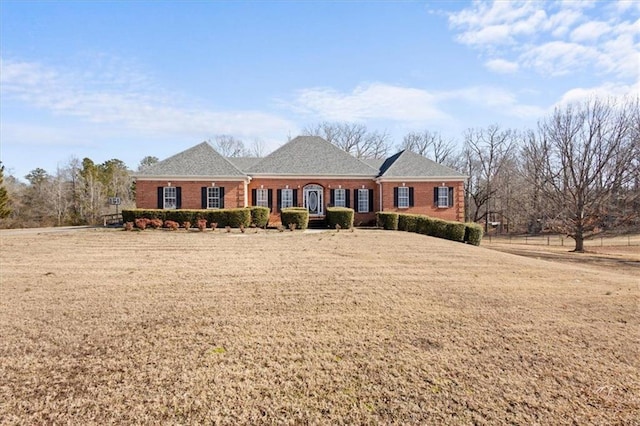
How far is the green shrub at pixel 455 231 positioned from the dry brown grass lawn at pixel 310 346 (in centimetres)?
935

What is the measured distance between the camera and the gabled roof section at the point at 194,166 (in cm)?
2302

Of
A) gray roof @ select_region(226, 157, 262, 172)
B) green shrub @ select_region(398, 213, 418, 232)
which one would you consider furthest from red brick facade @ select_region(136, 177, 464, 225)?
green shrub @ select_region(398, 213, 418, 232)

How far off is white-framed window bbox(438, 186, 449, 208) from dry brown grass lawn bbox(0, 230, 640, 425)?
15.4m

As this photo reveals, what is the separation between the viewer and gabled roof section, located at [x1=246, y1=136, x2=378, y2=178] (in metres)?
24.9

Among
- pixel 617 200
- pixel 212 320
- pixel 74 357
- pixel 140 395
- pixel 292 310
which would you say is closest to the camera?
pixel 140 395

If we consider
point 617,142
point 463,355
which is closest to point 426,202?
point 617,142

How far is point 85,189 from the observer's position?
150 ft

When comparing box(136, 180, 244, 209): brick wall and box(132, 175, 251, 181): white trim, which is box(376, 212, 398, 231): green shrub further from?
box(132, 175, 251, 181): white trim

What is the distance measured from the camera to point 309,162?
25.6 meters

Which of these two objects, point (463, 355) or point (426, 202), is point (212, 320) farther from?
point (426, 202)

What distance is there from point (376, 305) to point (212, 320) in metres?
2.92

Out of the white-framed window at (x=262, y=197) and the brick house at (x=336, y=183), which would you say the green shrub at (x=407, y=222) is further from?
the white-framed window at (x=262, y=197)

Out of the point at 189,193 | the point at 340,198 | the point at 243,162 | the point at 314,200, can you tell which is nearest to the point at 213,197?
the point at 189,193

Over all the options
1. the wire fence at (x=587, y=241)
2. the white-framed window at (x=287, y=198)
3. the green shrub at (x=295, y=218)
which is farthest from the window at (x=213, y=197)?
the wire fence at (x=587, y=241)
